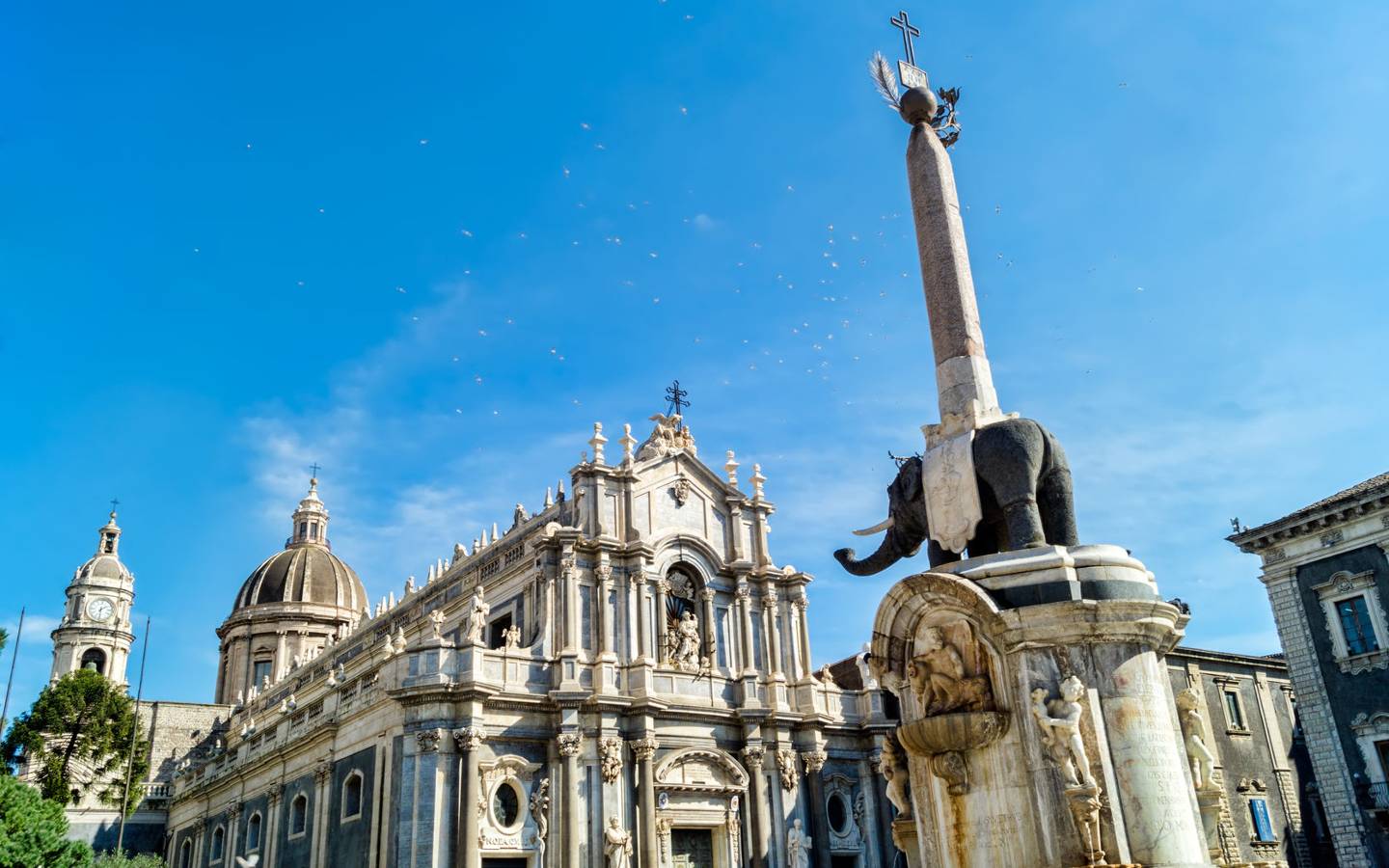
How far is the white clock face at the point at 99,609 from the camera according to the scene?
211ft

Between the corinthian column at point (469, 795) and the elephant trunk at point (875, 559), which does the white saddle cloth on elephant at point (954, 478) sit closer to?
the elephant trunk at point (875, 559)

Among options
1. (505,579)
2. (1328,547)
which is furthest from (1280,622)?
(505,579)

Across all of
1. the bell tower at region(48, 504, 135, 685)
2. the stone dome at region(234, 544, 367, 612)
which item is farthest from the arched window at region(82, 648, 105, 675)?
the stone dome at region(234, 544, 367, 612)

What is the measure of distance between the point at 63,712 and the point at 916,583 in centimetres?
5006

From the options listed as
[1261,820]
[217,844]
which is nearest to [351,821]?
[217,844]

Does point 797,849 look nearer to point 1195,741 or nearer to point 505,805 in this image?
point 505,805

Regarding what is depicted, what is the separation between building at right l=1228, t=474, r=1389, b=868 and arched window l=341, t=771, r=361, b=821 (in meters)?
26.2

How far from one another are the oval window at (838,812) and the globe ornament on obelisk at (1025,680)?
2349 centimetres

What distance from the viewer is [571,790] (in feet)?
98.5

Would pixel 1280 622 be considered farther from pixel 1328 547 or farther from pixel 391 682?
pixel 391 682

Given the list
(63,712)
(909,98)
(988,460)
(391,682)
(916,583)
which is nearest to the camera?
(916,583)

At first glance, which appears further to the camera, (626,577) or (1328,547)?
(626,577)

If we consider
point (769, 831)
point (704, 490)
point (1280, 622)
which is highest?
point (704, 490)

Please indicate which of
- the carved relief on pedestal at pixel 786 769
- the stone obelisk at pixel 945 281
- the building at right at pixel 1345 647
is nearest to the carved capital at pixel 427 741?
the carved relief on pedestal at pixel 786 769
